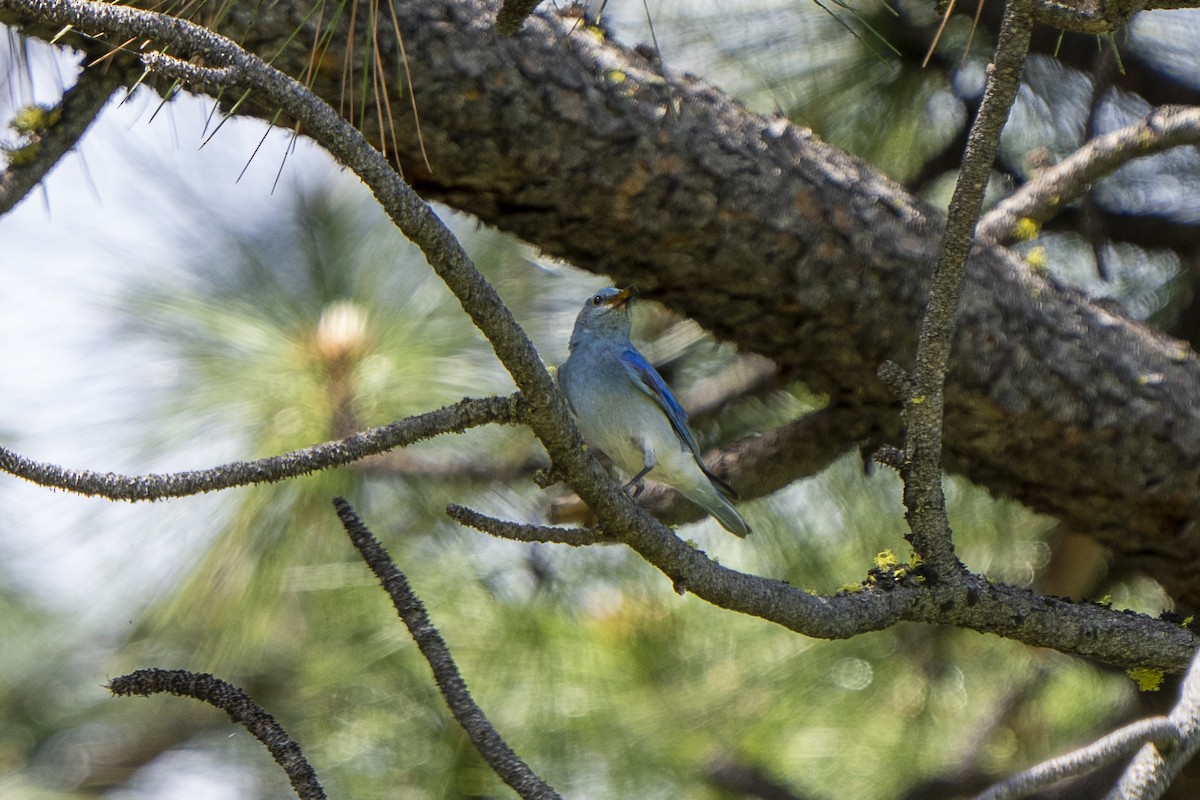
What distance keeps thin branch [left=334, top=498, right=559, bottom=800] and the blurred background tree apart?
151 cm

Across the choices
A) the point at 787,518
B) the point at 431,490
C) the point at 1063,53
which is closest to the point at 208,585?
Result: the point at 431,490

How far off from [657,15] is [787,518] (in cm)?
154

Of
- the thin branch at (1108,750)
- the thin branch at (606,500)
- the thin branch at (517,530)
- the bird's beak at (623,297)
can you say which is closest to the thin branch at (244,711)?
the thin branch at (517,530)

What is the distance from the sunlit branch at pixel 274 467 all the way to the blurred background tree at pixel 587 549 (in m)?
1.72

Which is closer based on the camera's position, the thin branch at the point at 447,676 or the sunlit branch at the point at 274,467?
the sunlit branch at the point at 274,467

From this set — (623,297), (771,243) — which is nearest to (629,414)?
(623,297)

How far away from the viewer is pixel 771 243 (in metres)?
2.46

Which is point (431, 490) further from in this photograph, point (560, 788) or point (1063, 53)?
point (1063, 53)

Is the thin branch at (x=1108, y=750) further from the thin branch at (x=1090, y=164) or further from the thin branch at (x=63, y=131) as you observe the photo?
the thin branch at (x=63, y=131)

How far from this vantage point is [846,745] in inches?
146

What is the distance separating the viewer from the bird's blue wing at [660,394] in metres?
2.82

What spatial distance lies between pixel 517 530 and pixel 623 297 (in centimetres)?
138

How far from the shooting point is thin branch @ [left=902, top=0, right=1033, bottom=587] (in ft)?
4.64

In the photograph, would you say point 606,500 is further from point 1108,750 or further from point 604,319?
point 604,319
